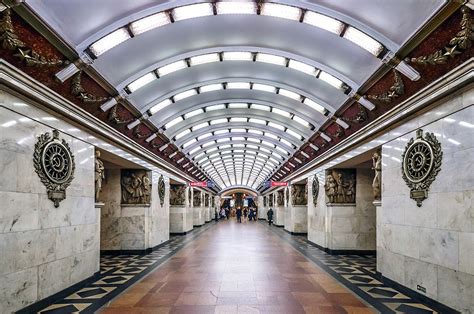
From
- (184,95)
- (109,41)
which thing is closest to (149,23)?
(109,41)

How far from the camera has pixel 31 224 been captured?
6199 millimetres

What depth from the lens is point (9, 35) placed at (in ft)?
16.7

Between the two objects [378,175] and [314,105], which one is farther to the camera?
[314,105]

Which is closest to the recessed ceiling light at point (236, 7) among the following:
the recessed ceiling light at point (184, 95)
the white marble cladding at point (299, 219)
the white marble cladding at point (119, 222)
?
the recessed ceiling light at point (184, 95)

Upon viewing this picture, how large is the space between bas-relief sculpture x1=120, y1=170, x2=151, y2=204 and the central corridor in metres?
3.05

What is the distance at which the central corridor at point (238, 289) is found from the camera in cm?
621

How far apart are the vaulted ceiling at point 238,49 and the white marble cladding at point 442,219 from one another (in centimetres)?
133

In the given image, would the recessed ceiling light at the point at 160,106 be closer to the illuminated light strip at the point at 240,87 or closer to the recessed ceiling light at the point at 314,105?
the illuminated light strip at the point at 240,87

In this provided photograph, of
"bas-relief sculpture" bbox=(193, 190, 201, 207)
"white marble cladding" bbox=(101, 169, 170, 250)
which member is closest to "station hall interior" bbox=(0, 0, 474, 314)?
"white marble cladding" bbox=(101, 169, 170, 250)

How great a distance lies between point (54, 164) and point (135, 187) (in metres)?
6.85

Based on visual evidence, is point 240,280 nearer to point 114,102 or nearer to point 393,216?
point 393,216

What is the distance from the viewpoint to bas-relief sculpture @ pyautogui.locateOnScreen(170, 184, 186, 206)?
22.4 metres

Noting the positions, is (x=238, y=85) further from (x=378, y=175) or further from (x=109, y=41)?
(x=109, y=41)

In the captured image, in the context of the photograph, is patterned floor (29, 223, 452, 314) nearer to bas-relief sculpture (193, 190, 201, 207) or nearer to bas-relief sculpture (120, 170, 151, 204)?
bas-relief sculpture (120, 170, 151, 204)
